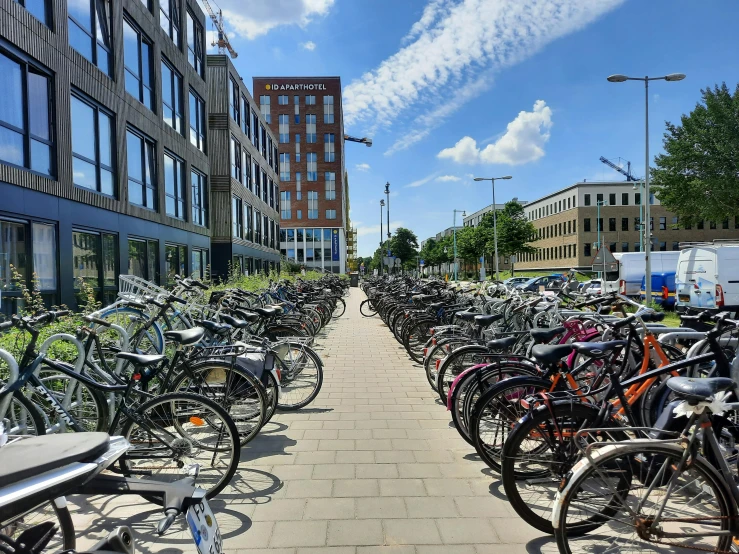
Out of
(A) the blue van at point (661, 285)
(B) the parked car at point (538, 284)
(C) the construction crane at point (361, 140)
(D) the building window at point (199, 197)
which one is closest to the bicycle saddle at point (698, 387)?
(B) the parked car at point (538, 284)

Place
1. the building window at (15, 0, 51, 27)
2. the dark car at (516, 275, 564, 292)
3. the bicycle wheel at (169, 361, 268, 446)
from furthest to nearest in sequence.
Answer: the building window at (15, 0, 51, 27), the dark car at (516, 275, 564, 292), the bicycle wheel at (169, 361, 268, 446)

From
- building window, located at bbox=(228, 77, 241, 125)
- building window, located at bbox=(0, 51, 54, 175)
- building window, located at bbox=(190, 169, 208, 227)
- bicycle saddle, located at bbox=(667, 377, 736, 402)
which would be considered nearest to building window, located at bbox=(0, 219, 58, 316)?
building window, located at bbox=(0, 51, 54, 175)

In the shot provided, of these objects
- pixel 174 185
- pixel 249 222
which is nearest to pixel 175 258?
pixel 174 185

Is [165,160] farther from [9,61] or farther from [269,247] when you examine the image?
[269,247]

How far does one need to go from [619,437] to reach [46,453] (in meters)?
2.70

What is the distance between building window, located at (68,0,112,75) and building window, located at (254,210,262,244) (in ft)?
58.7

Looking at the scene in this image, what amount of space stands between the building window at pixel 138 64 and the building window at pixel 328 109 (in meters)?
53.3

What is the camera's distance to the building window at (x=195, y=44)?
20.8 meters

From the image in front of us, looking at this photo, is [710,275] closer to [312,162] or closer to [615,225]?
[615,225]

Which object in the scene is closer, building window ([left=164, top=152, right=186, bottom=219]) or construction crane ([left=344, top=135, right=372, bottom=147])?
building window ([left=164, top=152, right=186, bottom=219])

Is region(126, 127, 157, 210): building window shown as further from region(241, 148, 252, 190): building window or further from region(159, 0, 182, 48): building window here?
region(241, 148, 252, 190): building window

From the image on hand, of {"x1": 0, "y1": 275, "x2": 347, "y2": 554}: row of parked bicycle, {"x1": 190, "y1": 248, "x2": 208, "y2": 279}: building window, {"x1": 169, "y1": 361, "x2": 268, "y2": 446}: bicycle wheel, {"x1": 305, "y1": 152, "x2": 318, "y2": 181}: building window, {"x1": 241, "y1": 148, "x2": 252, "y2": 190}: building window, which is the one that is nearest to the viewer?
{"x1": 0, "y1": 275, "x2": 347, "y2": 554}: row of parked bicycle

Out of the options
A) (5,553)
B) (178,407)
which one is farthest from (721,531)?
→ (178,407)

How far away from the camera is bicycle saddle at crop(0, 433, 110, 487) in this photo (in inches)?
55.6
